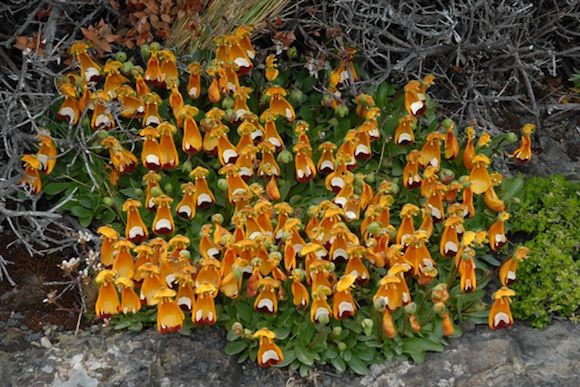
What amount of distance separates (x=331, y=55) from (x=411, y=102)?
43cm

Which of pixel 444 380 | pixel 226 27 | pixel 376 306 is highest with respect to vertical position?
pixel 226 27

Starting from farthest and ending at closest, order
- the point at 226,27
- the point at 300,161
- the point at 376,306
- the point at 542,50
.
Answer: the point at 542,50, the point at 226,27, the point at 300,161, the point at 376,306

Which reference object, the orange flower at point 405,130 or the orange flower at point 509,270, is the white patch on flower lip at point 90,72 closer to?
the orange flower at point 405,130

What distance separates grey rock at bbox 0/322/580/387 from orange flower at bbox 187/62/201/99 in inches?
41.0

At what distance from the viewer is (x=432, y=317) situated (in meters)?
3.00

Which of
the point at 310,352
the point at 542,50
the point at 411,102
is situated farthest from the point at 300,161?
the point at 542,50

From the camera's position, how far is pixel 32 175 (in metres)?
3.29

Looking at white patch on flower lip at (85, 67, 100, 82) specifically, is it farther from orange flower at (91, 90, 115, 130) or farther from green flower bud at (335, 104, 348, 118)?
green flower bud at (335, 104, 348, 118)

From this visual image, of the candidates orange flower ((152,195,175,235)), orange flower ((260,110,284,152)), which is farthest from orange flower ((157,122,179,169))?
orange flower ((260,110,284,152))

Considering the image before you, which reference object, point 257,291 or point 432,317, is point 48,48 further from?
point 432,317

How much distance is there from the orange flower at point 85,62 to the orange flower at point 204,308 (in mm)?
1135

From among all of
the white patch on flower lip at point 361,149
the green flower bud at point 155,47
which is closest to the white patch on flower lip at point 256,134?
the white patch on flower lip at point 361,149

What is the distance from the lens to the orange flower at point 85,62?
11.3 ft

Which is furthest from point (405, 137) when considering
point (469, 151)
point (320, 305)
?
point (320, 305)
